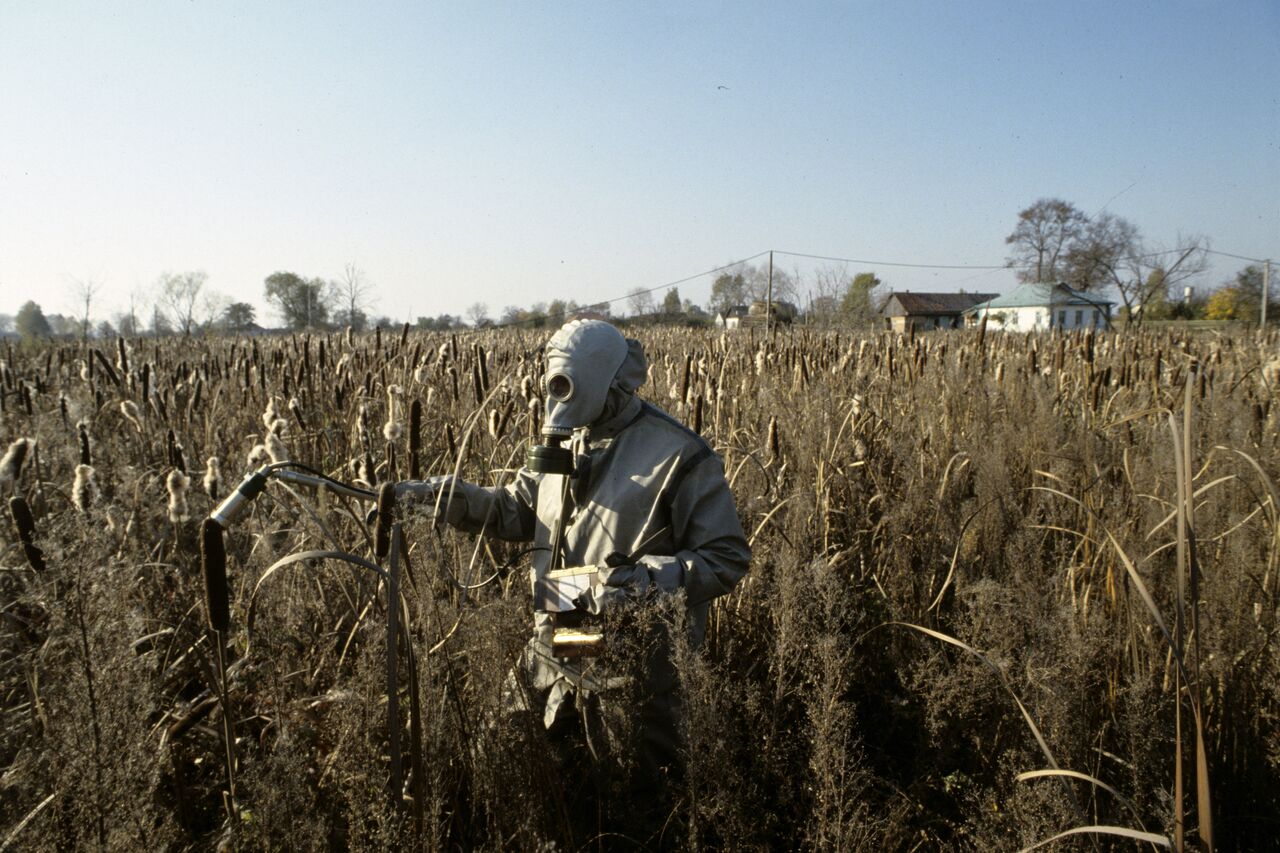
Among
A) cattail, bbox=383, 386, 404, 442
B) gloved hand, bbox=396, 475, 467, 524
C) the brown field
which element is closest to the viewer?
the brown field

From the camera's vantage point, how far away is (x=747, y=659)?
248cm

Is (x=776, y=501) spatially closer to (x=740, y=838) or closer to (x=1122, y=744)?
(x=1122, y=744)

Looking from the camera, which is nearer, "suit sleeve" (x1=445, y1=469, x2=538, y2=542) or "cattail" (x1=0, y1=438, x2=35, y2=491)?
"cattail" (x1=0, y1=438, x2=35, y2=491)

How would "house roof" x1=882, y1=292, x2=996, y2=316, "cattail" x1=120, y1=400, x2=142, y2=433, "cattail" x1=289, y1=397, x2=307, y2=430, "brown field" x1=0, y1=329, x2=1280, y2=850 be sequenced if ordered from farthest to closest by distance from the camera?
1. "house roof" x1=882, y1=292, x2=996, y2=316
2. "cattail" x1=120, y1=400, x2=142, y2=433
3. "cattail" x1=289, y1=397, x2=307, y2=430
4. "brown field" x1=0, y1=329, x2=1280, y2=850

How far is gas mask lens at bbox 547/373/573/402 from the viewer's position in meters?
1.80

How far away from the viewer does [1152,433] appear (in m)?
3.42

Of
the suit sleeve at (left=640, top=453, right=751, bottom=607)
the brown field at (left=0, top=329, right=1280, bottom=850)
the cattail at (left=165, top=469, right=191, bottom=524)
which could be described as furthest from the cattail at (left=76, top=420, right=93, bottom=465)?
the suit sleeve at (left=640, top=453, right=751, bottom=607)

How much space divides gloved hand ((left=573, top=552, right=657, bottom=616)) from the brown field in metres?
0.19

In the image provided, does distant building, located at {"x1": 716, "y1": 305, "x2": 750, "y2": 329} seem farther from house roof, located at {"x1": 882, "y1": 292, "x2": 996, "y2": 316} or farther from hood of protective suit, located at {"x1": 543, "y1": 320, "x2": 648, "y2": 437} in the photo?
house roof, located at {"x1": 882, "y1": 292, "x2": 996, "y2": 316}

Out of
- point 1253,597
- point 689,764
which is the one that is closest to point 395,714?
point 689,764

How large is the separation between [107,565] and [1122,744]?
96.5 inches

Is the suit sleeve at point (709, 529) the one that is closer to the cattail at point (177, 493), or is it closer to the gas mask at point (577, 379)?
the gas mask at point (577, 379)

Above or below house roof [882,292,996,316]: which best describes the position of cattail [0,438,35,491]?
below

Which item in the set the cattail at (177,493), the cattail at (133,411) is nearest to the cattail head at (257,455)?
the cattail at (177,493)
